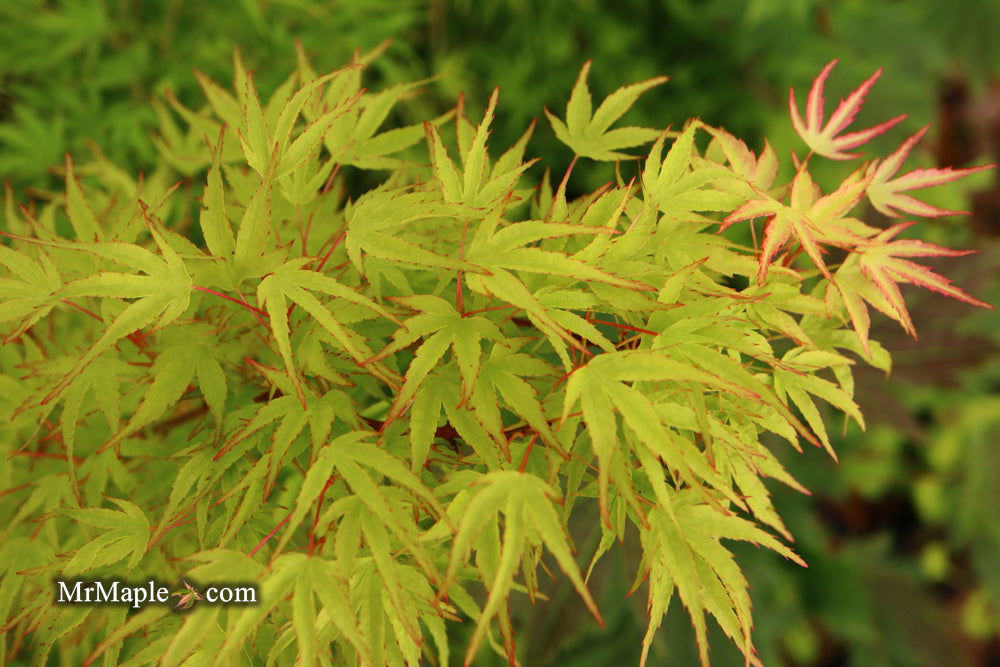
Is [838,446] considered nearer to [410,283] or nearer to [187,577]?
[410,283]

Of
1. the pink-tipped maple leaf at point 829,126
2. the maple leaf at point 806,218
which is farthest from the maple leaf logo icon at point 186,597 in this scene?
the pink-tipped maple leaf at point 829,126

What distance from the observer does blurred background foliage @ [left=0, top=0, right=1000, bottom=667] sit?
1.29 m

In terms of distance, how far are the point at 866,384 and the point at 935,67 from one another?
1.28 m

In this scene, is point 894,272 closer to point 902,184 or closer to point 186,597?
point 902,184

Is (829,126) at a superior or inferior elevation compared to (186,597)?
superior

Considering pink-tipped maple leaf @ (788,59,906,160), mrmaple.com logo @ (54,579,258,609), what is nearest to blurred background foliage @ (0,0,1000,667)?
mrmaple.com logo @ (54,579,258,609)

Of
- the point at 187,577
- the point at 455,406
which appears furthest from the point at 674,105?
the point at 187,577

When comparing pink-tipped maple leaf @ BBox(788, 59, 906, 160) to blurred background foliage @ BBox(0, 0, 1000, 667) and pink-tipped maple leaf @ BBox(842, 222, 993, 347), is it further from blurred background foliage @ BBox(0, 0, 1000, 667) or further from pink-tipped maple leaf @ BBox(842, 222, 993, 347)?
blurred background foliage @ BBox(0, 0, 1000, 667)

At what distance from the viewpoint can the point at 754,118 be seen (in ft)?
6.25

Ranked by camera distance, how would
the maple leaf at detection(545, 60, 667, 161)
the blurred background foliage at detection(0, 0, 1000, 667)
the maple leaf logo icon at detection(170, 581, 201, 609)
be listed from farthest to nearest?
the blurred background foliage at detection(0, 0, 1000, 667), the maple leaf at detection(545, 60, 667, 161), the maple leaf logo icon at detection(170, 581, 201, 609)

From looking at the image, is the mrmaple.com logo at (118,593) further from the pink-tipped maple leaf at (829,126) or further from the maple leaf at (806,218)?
the pink-tipped maple leaf at (829,126)

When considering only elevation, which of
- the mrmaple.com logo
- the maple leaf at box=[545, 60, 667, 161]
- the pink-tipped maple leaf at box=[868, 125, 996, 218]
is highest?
the maple leaf at box=[545, 60, 667, 161]

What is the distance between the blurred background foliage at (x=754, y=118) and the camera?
1.29 m

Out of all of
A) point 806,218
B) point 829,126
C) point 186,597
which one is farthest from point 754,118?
point 186,597
